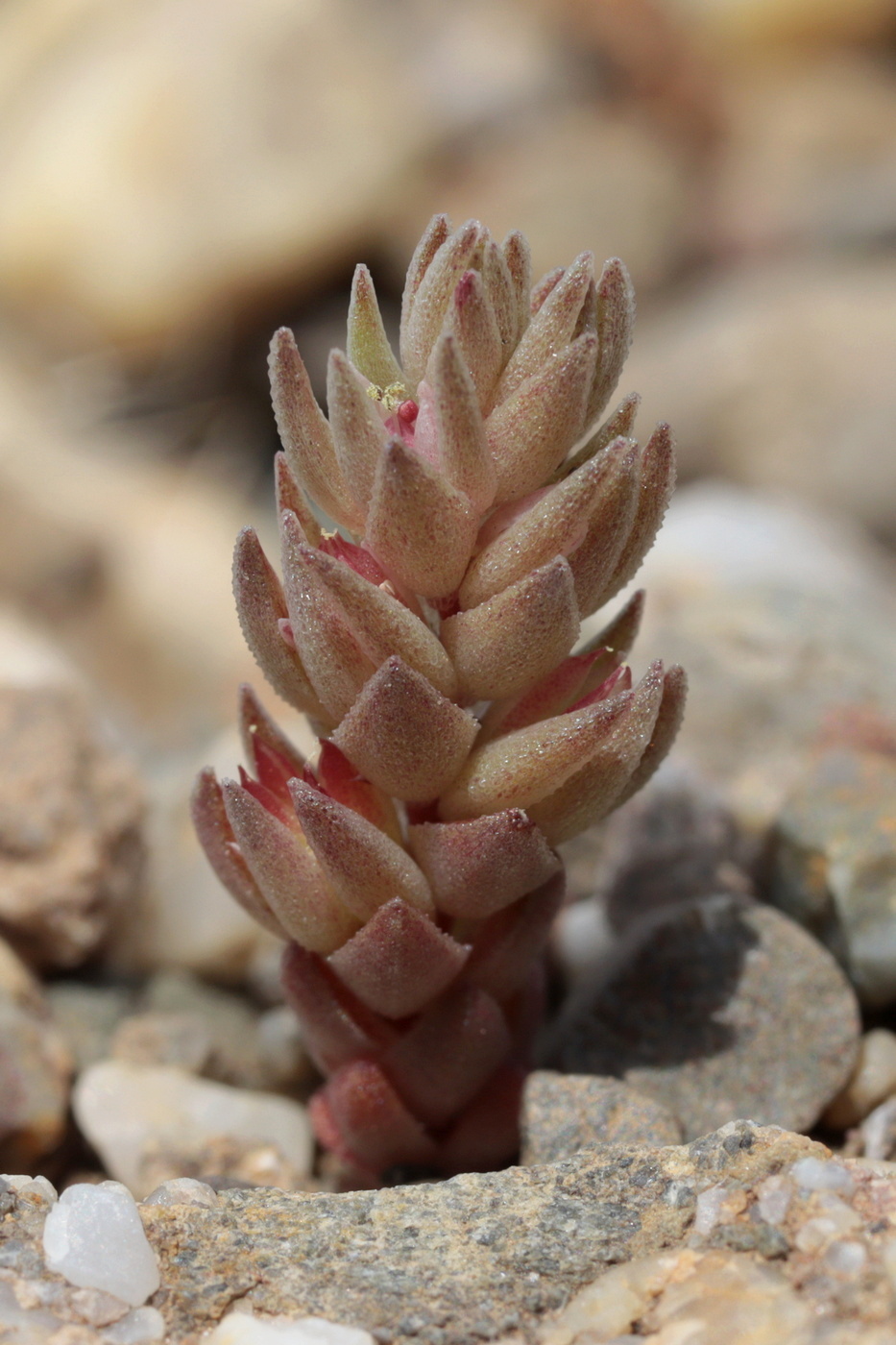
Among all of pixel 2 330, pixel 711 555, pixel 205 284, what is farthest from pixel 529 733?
pixel 2 330

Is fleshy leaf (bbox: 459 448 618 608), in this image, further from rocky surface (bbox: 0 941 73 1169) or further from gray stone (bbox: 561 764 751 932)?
rocky surface (bbox: 0 941 73 1169)

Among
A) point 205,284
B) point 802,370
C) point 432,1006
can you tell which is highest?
point 205,284

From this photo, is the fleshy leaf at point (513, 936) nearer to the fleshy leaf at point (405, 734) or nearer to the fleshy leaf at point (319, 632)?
the fleshy leaf at point (405, 734)

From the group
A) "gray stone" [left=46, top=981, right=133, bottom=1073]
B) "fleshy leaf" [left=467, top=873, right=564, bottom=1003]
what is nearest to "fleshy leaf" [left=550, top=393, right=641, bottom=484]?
"fleshy leaf" [left=467, top=873, right=564, bottom=1003]

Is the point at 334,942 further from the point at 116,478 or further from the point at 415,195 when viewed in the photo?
the point at 415,195

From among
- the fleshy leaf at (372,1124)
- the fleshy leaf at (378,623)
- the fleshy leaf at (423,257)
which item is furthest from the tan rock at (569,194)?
the fleshy leaf at (372,1124)

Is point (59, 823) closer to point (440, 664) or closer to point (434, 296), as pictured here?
point (440, 664)
